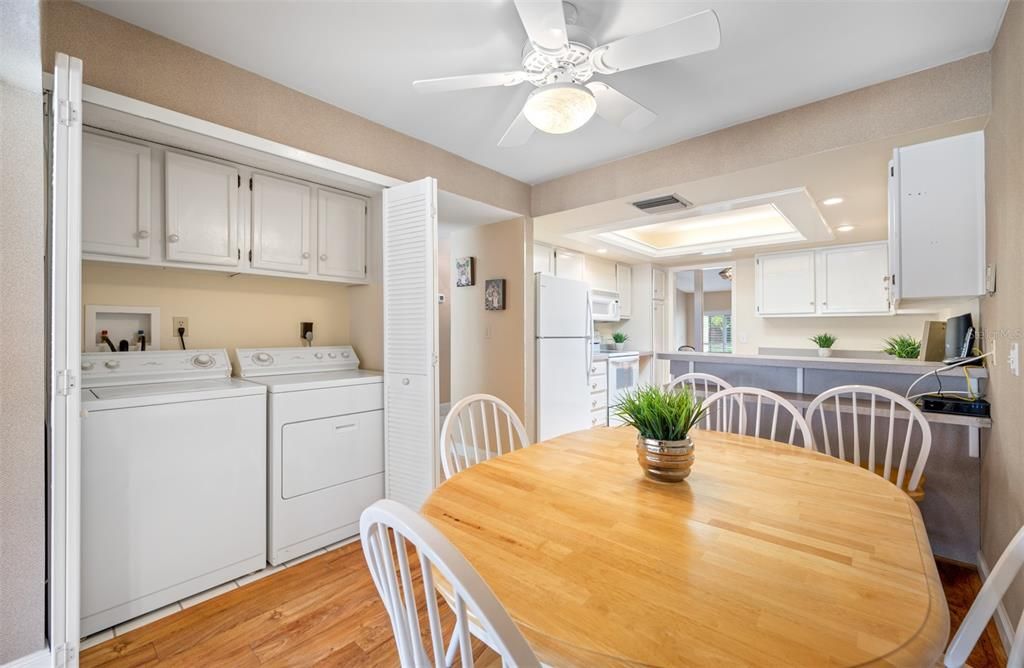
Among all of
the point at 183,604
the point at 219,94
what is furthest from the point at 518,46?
the point at 183,604

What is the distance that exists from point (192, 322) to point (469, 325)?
2098mm

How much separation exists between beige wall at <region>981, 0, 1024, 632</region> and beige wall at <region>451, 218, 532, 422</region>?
262cm

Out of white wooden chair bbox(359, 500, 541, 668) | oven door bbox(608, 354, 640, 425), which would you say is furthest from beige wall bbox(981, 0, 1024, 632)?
oven door bbox(608, 354, 640, 425)

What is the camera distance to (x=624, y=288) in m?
5.98

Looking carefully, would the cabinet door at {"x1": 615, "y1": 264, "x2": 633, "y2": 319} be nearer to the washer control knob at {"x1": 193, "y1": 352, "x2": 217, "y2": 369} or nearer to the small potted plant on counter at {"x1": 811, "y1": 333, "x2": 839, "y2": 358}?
the small potted plant on counter at {"x1": 811, "y1": 333, "x2": 839, "y2": 358}

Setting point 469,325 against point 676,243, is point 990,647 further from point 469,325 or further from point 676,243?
point 676,243

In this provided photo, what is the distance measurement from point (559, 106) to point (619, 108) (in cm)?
35

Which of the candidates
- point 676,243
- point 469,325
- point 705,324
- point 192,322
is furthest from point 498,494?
point 705,324

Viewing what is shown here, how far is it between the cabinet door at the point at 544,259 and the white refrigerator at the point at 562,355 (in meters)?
0.48

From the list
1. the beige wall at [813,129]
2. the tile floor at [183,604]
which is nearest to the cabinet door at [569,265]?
the beige wall at [813,129]

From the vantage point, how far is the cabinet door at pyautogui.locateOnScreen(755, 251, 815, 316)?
192 inches

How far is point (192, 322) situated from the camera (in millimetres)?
2547

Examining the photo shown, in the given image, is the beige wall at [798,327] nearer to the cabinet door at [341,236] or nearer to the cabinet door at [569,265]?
the cabinet door at [569,265]

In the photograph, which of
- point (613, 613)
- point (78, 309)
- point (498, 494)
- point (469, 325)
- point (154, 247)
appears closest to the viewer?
point (613, 613)
